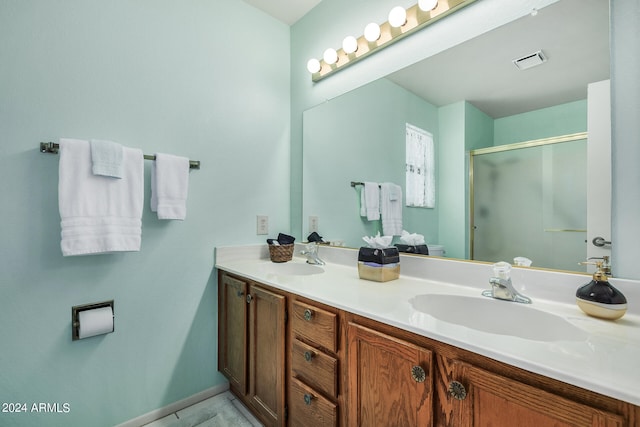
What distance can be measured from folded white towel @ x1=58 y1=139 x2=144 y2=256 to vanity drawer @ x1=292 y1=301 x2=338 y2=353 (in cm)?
82

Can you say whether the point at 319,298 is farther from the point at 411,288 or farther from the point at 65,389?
the point at 65,389

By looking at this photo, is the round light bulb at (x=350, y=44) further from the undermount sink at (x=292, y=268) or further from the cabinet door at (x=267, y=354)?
the cabinet door at (x=267, y=354)

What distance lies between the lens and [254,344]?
1.41m

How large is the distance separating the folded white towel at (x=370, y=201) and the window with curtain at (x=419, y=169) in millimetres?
179

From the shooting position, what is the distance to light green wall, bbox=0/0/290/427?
3.96 ft

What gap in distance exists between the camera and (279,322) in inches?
48.6

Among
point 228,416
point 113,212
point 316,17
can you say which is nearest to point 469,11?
point 316,17

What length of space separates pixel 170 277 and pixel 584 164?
1880 mm

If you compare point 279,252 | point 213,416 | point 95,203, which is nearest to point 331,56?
point 279,252

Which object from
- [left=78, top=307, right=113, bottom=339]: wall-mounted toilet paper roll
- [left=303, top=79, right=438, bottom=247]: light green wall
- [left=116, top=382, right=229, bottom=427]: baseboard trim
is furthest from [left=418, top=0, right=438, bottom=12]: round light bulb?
[left=116, top=382, right=229, bottom=427]: baseboard trim

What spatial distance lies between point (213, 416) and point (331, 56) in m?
2.15

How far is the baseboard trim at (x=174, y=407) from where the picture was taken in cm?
147

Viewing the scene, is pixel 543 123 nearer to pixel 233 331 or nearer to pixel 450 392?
pixel 450 392

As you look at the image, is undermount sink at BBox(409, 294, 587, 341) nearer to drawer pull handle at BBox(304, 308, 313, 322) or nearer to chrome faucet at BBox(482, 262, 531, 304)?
chrome faucet at BBox(482, 262, 531, 304)
